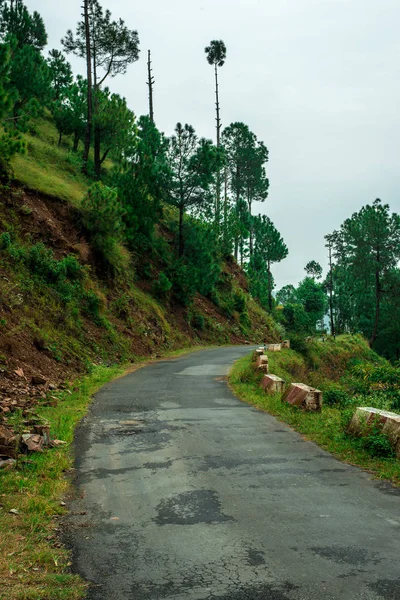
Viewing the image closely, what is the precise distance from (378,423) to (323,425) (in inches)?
64.8

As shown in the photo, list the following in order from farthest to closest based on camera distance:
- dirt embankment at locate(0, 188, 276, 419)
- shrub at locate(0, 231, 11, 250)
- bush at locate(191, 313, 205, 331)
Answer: bush at locate(191, 313, 205, 331) < shrub at locate(0, 231, 11, 250) < dirt embankment at locate(0, 188, 276, 419)

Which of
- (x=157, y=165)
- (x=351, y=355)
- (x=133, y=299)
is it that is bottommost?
(x=351, y=355)

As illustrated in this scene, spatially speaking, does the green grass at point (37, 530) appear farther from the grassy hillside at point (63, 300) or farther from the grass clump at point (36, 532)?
the grassy hillside at point (63, 300)

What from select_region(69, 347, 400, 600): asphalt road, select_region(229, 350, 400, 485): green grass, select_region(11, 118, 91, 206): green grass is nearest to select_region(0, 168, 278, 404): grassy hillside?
select_region(11, 118, 91, 206): green grass

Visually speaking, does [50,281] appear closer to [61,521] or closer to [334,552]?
[61,521]

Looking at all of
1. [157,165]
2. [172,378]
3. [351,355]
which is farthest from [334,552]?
[351,355]

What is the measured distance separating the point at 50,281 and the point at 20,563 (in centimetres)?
1792

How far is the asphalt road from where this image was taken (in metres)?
4.20

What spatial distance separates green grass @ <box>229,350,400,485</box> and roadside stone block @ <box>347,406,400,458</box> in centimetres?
21

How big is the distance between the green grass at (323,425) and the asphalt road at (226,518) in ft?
0.97

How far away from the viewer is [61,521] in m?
5.65

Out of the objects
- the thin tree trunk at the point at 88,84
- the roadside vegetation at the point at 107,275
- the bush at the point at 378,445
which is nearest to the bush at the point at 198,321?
the roadside vegetation at the point at 107,275

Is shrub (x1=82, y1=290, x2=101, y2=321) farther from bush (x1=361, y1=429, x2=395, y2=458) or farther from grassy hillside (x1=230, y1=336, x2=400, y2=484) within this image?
bush (x1=361, y1=429, x2=395, y2=458)

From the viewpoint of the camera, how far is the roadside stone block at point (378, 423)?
320 inches
